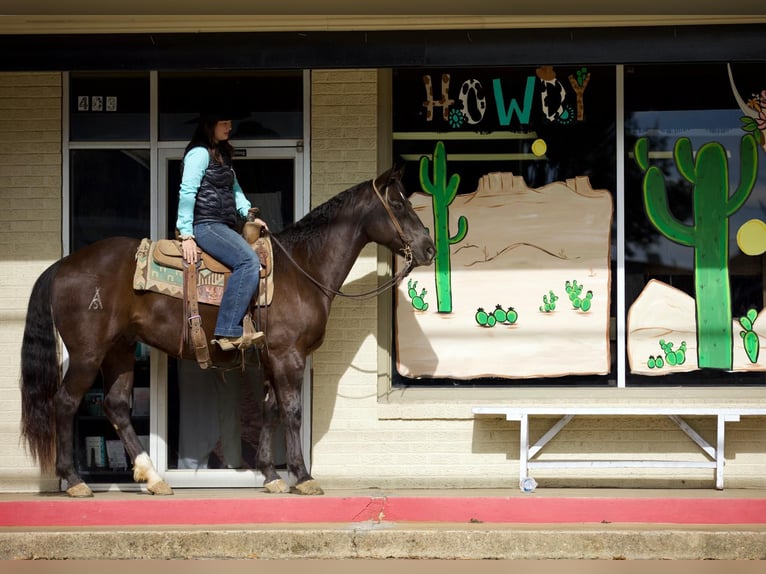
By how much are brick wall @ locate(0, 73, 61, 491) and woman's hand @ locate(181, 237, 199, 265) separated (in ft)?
5.06

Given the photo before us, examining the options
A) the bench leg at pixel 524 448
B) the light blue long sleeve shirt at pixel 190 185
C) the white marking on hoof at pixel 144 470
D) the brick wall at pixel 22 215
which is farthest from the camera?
the brick wall at pixel 22 215

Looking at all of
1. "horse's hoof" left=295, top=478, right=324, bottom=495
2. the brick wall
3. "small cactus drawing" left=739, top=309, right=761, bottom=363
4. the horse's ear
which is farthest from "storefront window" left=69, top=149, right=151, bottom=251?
"small cactus drawing" left=739, top=309, right=761, bottom=363

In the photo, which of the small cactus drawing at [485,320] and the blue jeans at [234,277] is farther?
the small cactus drawing at [485,320]

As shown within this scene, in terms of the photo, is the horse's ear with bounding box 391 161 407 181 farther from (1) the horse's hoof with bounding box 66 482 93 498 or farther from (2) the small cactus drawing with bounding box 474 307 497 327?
(1) the horse's hoof with bounding box 66 482 93 498

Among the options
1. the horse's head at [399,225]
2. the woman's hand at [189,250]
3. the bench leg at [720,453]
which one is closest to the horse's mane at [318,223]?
the horse's head at [399,225]

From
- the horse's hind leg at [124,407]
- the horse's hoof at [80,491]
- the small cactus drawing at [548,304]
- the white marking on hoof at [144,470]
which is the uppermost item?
the small cactus drawing at [548,304]

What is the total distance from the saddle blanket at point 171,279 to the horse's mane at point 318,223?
0.62 m

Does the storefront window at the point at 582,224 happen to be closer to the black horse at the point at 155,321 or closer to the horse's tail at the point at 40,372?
the black horse at the point at 155,321

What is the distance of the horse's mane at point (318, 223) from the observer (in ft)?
27.3

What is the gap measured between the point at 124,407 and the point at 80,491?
68 cm

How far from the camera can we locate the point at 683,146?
29.7ft

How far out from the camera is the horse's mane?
8.34m

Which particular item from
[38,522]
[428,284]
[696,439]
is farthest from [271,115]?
[696,439]

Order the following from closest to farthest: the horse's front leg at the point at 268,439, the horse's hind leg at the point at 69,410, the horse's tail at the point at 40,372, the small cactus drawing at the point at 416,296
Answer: the horse's hind leg at the point at 69,410 → the horse's tail at the point at 40,372 → the horse's front leg at the point at 268,439 → the small cactus drawing at the point at 416,296
